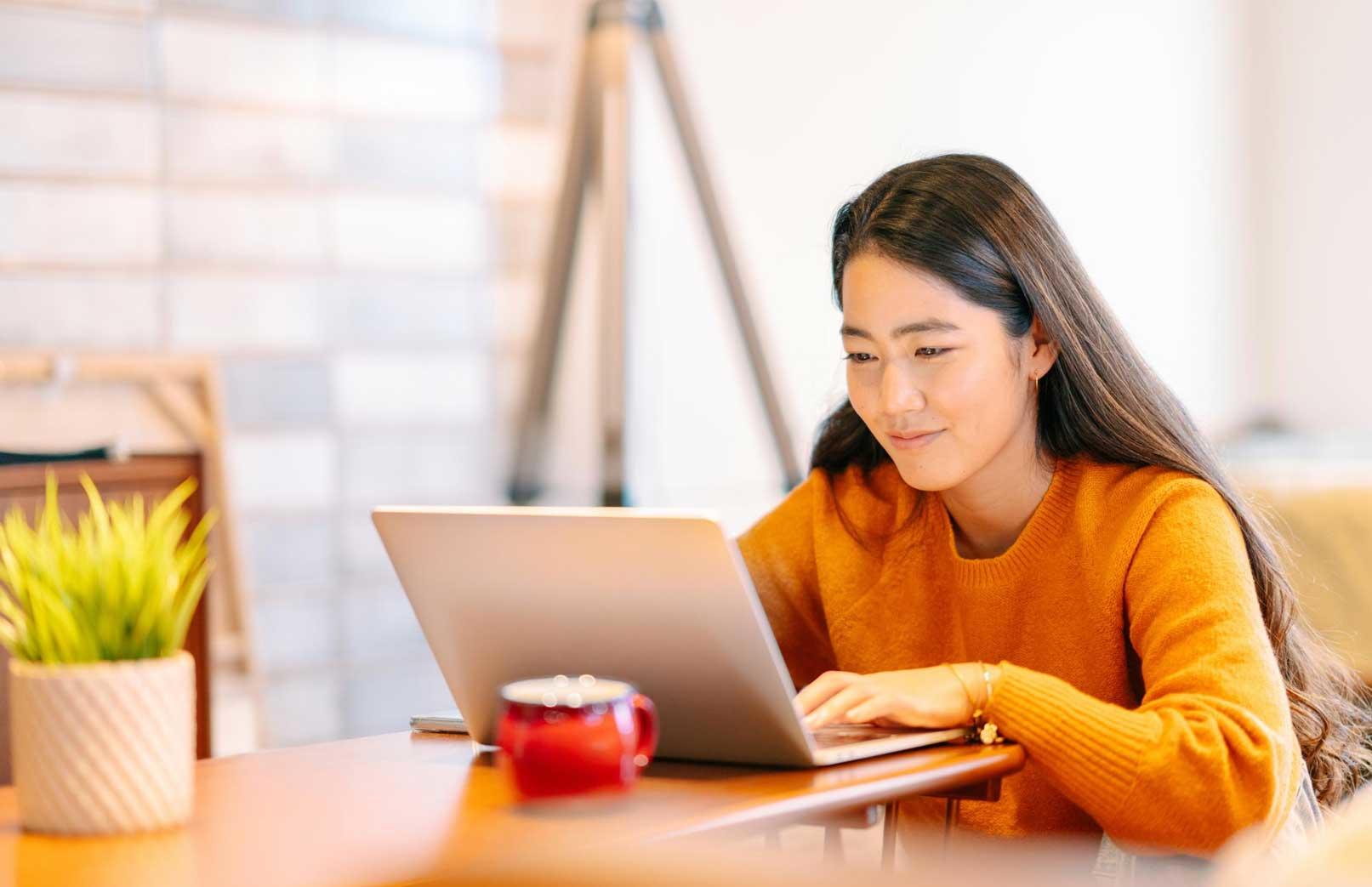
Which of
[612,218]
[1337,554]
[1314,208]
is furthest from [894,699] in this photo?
[1314,208]

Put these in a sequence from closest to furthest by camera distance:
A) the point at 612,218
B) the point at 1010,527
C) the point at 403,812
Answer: the point at 403,812 < the point at 1010,527 < the point at 612,218

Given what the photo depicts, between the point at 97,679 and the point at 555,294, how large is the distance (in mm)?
2270

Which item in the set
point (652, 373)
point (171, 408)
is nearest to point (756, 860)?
point (171, 408)

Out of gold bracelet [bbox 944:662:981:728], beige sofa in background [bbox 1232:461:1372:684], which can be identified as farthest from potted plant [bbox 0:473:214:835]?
beige sofa in background [bbox 1232:461:1372:684]

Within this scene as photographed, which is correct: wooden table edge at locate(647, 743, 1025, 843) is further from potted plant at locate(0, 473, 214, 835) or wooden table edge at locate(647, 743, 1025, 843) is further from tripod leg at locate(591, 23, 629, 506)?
tripod leg at locate(591, 23, 629, 506)

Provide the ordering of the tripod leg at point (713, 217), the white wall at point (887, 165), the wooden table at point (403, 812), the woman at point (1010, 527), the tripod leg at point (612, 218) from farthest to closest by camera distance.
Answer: the white wall at point (887, 165) → the tripod leg at point (713, 217) → the tripod leg at point (612, 218) → the woman at point (1010, 527) → the wooden table at point (403, 812)

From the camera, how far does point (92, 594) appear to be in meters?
0.93

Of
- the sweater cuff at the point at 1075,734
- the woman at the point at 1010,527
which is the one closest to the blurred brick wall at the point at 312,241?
the woman at the point at 1010,527

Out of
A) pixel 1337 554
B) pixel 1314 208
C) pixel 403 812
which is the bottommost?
pixel 1337 554

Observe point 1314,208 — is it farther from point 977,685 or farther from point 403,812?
point 403,812

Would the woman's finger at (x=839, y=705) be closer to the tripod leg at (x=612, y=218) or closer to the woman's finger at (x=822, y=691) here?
the woman's finger at (x=822, y=691)

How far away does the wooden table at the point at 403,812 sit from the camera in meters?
0.89

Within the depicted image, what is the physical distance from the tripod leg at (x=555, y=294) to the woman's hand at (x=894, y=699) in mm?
1962

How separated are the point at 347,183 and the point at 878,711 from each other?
217cm
